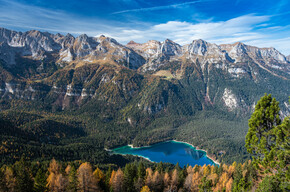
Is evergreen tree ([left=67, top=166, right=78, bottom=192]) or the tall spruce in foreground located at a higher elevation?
the tall spruce in foreground

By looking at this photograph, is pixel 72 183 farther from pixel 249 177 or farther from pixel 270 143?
pixel 270 143

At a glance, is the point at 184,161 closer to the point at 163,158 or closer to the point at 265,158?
the point at 163,158

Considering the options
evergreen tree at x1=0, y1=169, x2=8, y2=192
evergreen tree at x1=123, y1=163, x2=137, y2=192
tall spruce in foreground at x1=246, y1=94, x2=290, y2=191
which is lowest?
evergreen tree at x1=123, y1=163, x2=137, y2=192

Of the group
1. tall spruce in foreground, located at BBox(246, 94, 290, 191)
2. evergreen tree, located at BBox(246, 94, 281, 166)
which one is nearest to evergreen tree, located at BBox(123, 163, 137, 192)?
tall spruce in foreground, located at BBox(246, 94, 290, 191)

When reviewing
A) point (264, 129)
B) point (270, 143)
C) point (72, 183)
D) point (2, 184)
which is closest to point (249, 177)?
point (270, 143)

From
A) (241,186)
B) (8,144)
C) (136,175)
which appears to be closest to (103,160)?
(8,144)

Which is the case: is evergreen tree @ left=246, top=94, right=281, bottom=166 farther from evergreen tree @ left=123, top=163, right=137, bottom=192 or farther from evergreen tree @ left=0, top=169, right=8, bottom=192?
evergreen tree @ left=0, top=169, right=8, bottom=192

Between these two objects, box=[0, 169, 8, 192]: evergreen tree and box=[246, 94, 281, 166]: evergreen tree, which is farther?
box=[0, 169, 8, 192]: evergreen tree

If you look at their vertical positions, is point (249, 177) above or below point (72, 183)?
above
